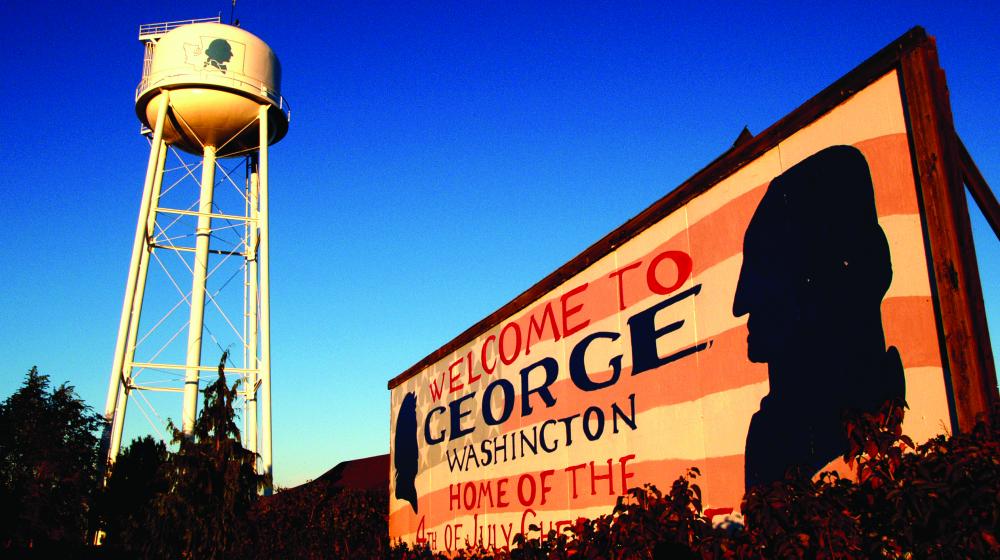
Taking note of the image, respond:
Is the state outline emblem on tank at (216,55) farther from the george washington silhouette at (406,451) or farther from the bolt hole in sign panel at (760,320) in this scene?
the bolt hole in sign panel at (760,320)

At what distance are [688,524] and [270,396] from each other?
19.8 m

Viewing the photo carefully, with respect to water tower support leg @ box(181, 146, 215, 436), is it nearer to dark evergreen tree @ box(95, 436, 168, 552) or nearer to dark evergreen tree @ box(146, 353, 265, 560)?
dark evergreen tree @ box(95, 436, 168, 552)

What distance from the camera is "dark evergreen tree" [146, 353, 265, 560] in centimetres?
1498

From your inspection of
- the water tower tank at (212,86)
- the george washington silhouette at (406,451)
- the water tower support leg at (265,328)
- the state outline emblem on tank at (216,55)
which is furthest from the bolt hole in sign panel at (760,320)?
the state outline emblem on tank at (216,55)

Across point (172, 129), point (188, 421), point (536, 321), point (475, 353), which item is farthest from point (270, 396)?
point (536, 321)

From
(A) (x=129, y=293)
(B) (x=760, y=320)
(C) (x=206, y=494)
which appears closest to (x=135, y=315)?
(A) (x=129, y=293)

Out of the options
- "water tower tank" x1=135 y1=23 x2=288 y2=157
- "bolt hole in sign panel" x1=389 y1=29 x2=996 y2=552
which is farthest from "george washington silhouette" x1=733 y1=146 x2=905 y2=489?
"water tower tank" x1=135 y1=23 x2=288 y2=157

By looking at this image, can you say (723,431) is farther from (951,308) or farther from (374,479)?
(374,479)

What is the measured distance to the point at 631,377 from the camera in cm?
748

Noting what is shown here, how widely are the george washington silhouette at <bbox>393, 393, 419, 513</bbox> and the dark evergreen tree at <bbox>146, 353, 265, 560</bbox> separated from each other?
3521mm

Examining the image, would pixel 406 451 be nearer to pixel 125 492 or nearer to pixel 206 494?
pixel 206 494

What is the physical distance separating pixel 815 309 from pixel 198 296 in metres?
22.0

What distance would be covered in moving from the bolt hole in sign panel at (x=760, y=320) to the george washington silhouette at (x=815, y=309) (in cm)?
1

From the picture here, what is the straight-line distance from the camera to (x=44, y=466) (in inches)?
1331
